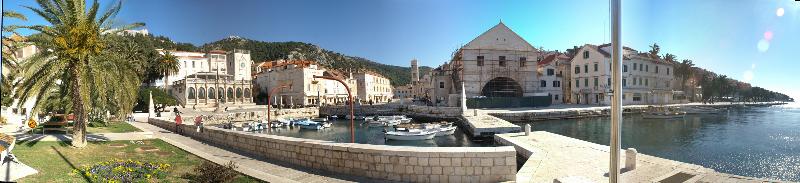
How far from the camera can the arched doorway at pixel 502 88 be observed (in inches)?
1281

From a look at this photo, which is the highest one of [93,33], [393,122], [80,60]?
[93,33]

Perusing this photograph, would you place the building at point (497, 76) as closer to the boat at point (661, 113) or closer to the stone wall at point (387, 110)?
the stone wall at point (387, 110)

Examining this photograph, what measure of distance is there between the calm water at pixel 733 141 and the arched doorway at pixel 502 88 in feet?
39.3

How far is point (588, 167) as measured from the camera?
701 centimetres

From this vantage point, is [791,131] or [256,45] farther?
[791,131]

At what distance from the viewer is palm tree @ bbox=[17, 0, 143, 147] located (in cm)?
579

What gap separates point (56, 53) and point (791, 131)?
54.0ft

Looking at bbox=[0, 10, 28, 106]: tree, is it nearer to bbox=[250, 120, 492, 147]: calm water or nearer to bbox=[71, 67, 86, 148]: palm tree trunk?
bbox=[71, 67, 86, 148]: palm tree trunk

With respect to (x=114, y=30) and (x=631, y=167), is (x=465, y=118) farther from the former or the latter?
(x=114, y=30)

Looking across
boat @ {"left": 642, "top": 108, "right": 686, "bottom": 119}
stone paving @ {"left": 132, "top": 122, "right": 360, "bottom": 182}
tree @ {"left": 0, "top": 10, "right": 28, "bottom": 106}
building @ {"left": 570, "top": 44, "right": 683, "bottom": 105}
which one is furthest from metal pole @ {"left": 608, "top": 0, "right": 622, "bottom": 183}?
tree @ {"left": 0, "top": 10, "right": 28, "bottom": 106}

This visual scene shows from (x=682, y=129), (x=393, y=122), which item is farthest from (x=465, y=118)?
(x=682, y=129)

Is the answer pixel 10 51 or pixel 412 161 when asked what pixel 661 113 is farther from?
pixel 10 51

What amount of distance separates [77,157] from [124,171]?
7.11 feet

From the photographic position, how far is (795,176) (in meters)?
8.29
